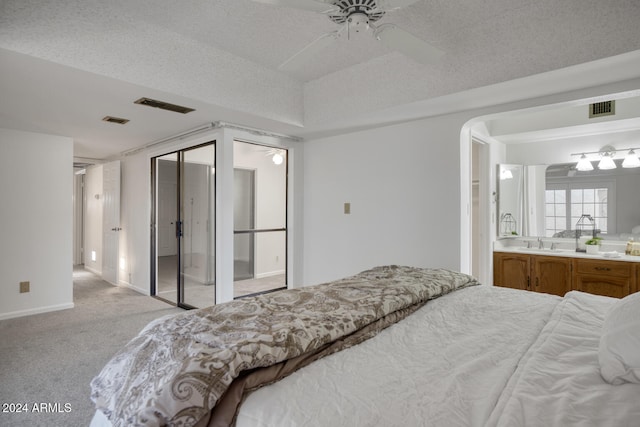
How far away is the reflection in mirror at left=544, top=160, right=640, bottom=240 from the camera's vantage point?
3.55 metres

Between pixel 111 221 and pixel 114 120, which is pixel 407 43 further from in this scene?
pixel 111 221

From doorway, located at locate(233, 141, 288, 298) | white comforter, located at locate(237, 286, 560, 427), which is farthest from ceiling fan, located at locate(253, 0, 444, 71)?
doorway, located at locate(233, 141, 288, 298)

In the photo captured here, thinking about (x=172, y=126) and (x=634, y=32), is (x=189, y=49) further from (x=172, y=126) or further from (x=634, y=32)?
(x=634, y=32)

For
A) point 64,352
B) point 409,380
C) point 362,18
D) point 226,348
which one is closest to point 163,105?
point 362,18

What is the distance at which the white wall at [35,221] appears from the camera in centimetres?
373

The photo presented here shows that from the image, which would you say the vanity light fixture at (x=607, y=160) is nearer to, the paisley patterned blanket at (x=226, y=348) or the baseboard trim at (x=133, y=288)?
the paisley patterned blanket at (x=226, y=348)

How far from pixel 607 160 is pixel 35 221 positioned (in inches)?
258

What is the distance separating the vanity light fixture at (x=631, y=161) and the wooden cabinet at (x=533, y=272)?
3.92 ft

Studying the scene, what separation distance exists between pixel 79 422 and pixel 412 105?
3166 mm

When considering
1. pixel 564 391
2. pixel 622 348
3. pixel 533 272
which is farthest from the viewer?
pixel 533 272

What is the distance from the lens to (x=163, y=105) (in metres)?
2.93

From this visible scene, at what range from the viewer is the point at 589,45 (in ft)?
6.81

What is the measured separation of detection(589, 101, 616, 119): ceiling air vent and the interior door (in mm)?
6106

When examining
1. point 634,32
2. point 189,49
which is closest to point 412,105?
point 634,32
